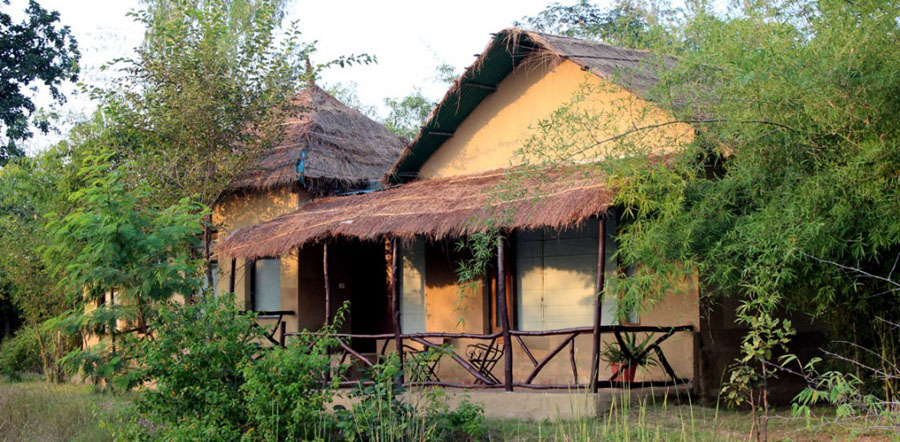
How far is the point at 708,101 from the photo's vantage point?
7410 mm

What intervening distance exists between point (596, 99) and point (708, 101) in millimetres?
2057

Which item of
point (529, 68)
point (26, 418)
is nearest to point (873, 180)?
point (529, 68)

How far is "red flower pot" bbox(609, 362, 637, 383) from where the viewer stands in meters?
8.38

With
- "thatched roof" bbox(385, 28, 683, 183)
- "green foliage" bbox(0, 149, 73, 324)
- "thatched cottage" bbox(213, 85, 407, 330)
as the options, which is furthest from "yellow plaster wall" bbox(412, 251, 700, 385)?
"green foliage" bbox(0, 149, 73, 324)

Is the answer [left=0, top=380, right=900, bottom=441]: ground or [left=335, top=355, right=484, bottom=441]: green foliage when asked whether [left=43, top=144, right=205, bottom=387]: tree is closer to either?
[left=0, top=380, right=900, bottom=441]: ground

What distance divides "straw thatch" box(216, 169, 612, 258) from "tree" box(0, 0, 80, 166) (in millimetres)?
9530

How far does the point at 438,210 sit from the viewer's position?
937cm

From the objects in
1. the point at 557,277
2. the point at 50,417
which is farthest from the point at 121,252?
the point at 557,277

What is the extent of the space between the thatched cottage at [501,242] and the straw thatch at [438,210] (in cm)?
2

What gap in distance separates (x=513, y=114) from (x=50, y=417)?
6.14 metres

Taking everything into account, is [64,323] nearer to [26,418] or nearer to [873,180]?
[26,418]

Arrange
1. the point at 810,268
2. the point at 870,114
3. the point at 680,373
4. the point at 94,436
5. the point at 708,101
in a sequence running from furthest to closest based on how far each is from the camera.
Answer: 1. the point at 680,373
2. the point at 94,436
3. the point at 708,101
4. the point at 810,268
5. the point at 870,114

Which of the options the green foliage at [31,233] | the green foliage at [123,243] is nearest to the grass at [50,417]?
the green foliage at [123,243]

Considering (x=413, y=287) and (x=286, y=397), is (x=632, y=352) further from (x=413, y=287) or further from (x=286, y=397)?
(x=413, y=287)
